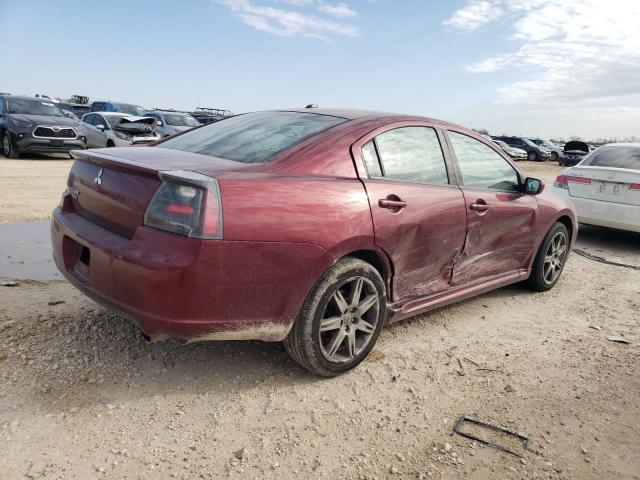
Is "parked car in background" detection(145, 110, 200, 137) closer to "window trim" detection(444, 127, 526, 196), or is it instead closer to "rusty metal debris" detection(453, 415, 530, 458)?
"window trim" detection(444, 127, 526, 196)

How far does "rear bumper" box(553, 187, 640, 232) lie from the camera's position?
22.5 feet

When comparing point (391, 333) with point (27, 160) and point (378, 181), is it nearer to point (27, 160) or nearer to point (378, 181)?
point (378, 181)

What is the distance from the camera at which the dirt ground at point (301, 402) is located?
238 centimetres

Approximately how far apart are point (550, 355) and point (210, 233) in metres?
2.51

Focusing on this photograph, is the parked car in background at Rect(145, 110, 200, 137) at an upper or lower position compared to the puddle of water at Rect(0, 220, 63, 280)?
upper

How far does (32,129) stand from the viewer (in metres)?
13.8

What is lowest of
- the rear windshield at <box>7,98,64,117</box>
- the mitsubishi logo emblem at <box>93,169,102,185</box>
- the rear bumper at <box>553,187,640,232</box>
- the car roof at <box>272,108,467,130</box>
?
the rear bumper at <box>553,187,640,232</box>

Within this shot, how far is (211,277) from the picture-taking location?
2518 mm

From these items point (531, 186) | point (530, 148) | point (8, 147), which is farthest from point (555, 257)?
point (530, 148)

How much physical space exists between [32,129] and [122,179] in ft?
42.7

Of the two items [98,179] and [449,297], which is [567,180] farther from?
[98,179]

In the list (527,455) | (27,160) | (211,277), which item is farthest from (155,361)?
(27,160)

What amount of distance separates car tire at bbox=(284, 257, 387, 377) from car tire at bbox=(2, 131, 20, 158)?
13708 millimetres

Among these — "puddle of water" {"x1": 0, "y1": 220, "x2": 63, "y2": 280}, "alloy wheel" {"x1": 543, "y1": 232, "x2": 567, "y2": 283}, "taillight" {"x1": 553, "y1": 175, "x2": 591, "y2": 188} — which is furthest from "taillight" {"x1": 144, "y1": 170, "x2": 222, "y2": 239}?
"taillight" {"x1": 553, "y1": 175, "x2": 591, "y2": 188}
